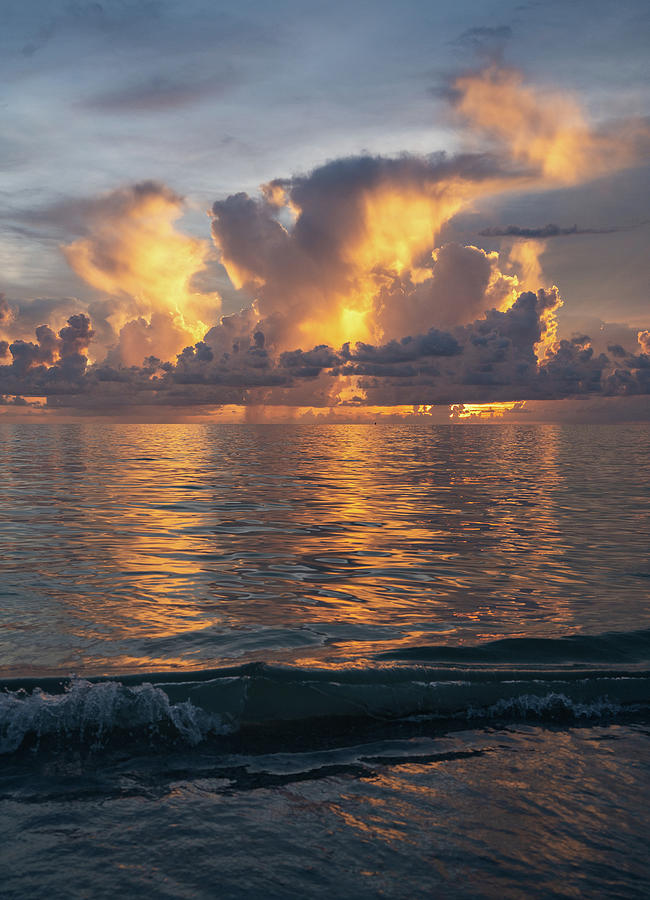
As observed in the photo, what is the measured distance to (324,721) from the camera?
9891 millimetres

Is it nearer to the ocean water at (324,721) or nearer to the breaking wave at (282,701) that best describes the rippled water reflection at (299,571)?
the ocean water at (324,721)

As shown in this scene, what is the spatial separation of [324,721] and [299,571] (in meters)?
10.3

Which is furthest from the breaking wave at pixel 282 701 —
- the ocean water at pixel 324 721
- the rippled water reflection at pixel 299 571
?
the rippled water reflection at pixel 299 571

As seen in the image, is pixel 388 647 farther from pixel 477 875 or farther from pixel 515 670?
pixel 477 875

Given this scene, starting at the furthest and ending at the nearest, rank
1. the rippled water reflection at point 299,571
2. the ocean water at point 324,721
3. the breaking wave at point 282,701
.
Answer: the rippled water reflection at point 299,571 < the breaking wave at point 282,701 < the ocean water at point 324,721

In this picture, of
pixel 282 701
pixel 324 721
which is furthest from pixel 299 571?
pixel 324 721

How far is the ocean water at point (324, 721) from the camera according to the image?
635cm

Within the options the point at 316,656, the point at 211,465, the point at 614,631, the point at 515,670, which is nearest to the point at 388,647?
the point at 316,656

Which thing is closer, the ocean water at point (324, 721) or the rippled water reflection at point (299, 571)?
the ocean water at point (324, 721)

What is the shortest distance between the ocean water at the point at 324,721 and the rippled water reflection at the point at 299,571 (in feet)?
0.39

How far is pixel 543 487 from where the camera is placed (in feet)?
145

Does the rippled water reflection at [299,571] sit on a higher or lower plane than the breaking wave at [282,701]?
lower

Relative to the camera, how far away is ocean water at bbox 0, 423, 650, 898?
6348mm

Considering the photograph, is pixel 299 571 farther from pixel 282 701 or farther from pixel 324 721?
pixel 324 721
